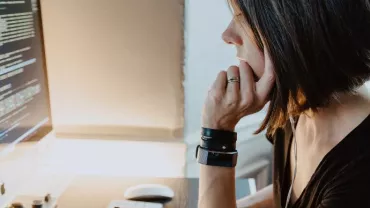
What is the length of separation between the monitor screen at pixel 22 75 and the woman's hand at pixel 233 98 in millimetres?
358

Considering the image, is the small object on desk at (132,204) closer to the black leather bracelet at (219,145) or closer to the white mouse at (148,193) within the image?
the white mouse at (148,193)

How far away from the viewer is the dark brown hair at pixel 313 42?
32.3 inches

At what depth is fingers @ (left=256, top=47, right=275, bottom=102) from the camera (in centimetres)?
91

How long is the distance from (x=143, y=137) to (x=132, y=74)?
0.57 ft

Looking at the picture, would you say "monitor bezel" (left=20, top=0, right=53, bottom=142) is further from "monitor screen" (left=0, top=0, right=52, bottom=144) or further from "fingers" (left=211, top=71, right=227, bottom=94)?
"fingers" (left=211, top=71, right=227, bottom=94)

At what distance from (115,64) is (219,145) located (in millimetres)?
426

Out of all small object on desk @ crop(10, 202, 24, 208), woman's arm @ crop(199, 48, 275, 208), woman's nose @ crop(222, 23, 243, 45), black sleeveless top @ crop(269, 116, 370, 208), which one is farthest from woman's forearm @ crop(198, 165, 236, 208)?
small object on desk @ crop(10, 202, 24, 208)

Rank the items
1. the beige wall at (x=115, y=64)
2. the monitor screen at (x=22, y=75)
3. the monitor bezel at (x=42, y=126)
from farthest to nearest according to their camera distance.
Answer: the beige wall at (x=115, y=64)
the monitor bezel at (x=42, y=126)
the monitor screen at (x=22, y=75)

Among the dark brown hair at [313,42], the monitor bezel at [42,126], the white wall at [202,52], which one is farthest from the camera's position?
the white wall at [202,52]

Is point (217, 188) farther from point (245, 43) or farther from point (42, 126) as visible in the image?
point (42, 126)

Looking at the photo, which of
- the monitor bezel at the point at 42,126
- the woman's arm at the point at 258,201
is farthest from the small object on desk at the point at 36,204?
the woman's arm at the point at 258,201

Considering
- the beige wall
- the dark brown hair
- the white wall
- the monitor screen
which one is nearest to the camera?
the dark brown hair

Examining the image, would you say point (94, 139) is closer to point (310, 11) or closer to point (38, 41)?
point (38, 41)

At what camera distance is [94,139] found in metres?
1.36
